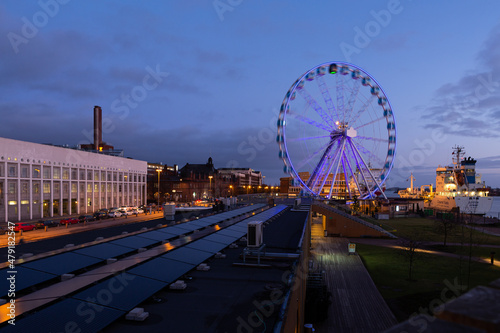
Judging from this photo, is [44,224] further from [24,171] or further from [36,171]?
[36,171]

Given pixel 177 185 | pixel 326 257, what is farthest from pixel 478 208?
pixel 177 185

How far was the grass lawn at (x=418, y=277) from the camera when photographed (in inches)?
814

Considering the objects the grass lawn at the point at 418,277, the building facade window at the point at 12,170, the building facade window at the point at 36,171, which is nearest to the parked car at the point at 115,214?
the building facade window at the point at 36,171

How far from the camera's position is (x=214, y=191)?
121625 mm

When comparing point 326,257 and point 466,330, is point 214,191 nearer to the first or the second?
point 326,257

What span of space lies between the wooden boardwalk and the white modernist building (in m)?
46.2

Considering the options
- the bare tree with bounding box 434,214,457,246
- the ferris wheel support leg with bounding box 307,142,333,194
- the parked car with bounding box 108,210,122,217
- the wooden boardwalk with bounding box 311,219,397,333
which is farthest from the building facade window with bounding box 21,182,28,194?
the bare tree with bounding box 434,214,457,246

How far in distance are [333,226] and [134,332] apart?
4628cm

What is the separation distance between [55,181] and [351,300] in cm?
5590

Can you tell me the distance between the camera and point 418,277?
86.1 feet

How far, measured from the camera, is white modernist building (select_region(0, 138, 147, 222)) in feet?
161

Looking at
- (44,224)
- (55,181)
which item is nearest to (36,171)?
(55,181)

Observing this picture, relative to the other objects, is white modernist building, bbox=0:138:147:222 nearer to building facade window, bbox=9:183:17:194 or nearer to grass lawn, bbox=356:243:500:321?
building facade window, bbox=9:183:17:194

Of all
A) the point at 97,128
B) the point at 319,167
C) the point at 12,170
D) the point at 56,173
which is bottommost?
the point at 56,173
